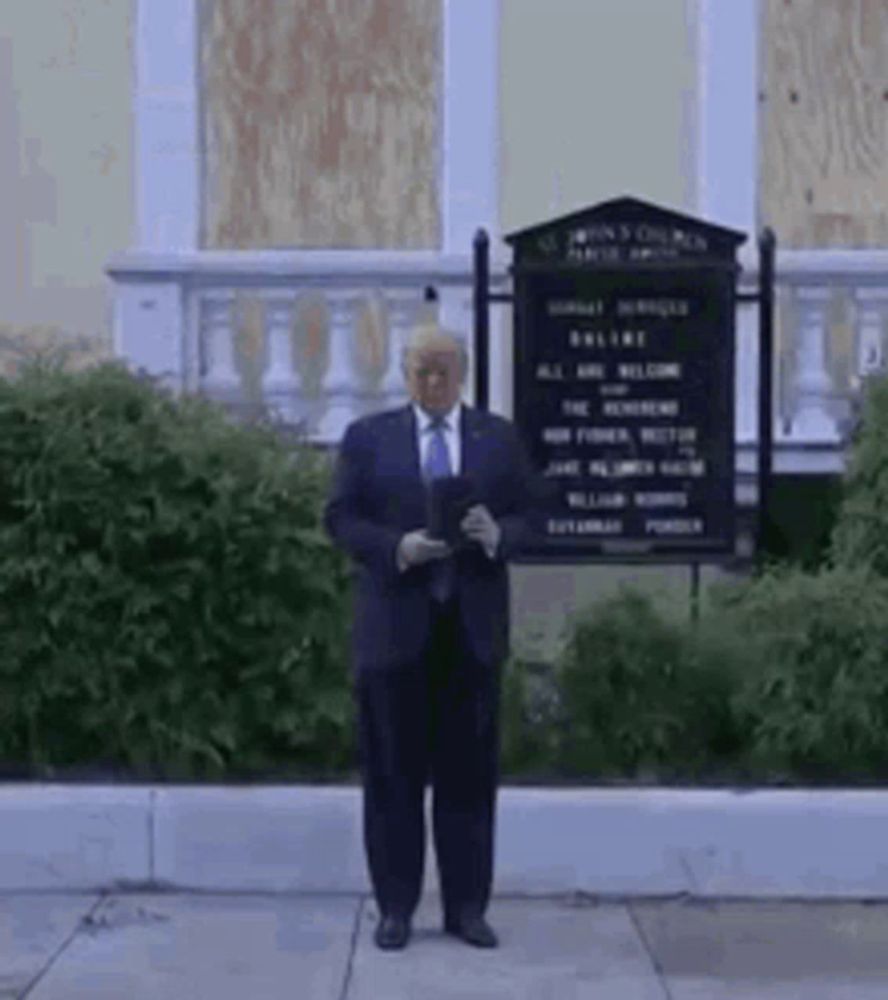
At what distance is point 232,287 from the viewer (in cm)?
1223

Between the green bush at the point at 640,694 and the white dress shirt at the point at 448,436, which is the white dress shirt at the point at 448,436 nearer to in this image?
the white dress shirt at the point at 448,436

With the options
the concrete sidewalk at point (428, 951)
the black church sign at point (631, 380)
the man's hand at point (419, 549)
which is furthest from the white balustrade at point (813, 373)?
the man's hand at point (419, 549)

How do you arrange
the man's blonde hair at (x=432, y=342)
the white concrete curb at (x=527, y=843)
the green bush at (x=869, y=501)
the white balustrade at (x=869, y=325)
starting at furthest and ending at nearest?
1. the white balustrade at (x=869, y=325)
2. the green bush at (x=869, y=501)
3. the white concrete curb at (x=527, y=843)
4. the man's blonde hair at (x=432, y=342)

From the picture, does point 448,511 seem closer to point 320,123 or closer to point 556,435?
point 556,435

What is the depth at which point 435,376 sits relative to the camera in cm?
779

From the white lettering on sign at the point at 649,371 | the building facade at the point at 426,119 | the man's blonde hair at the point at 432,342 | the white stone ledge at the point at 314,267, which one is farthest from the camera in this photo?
the building facade at the point at 426,119

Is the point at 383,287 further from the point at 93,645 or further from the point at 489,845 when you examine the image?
the point at 489,845

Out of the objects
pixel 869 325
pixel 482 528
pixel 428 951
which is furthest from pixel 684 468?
pixel 428 951

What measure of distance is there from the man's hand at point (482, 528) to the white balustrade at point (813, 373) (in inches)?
186

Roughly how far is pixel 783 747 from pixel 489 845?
1.46 metres

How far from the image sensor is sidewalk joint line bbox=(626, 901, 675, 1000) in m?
7.55

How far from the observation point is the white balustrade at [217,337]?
40.0 ft

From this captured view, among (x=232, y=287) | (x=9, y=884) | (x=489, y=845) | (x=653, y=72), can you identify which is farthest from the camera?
(x=653, y=72)

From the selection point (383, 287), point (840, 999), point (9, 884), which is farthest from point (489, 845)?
point (383, 287)
